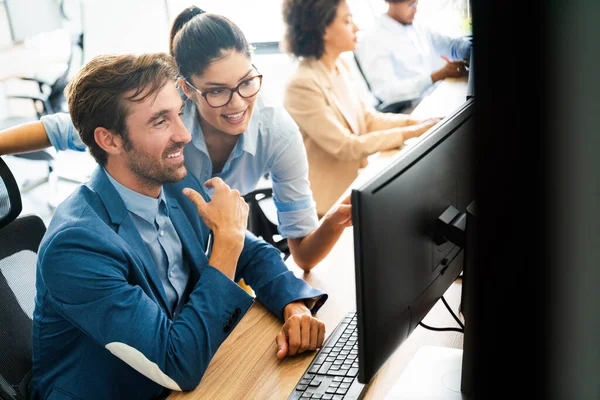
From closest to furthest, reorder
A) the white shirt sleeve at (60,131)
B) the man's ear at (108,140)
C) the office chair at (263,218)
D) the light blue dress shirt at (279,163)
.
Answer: the man's ear at (108,140) → the white shirt sleeve at (60,131) → the light blue dress shirt at (279,163) → the office chair at (263,218)

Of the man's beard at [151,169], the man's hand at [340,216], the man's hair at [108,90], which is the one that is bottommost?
the man's hand at [340,216]

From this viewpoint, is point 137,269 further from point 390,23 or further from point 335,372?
point 390,23

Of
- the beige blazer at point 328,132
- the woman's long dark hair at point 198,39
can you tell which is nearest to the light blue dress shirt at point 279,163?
the woman's long dark hair at point 198,39

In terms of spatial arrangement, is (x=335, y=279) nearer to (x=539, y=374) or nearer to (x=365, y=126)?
(x=539, y=374)

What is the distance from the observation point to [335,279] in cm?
146

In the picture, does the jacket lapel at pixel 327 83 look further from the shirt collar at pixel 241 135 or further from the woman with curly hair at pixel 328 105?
the shirt collar at pixel 241 135

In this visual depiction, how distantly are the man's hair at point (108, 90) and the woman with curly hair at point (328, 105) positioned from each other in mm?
1190

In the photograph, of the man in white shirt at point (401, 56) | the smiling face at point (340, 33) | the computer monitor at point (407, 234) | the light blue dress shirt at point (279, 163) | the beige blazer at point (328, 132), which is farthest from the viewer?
the man in white shirt at point (401, 56)

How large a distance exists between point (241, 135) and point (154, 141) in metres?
0.32

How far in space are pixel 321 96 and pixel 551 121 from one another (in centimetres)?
215

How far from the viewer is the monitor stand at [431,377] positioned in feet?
3.23

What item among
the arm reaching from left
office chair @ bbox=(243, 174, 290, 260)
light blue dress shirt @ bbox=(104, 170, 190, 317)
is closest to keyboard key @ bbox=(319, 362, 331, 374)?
light blue dress shirt @ bbox=(104, 170, 190, 317)

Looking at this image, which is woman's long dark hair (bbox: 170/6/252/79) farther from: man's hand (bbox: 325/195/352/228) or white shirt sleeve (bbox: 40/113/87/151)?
man's hand (bbox: 325/195/352/228)

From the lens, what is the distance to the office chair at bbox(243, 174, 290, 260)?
1955 millimetres
